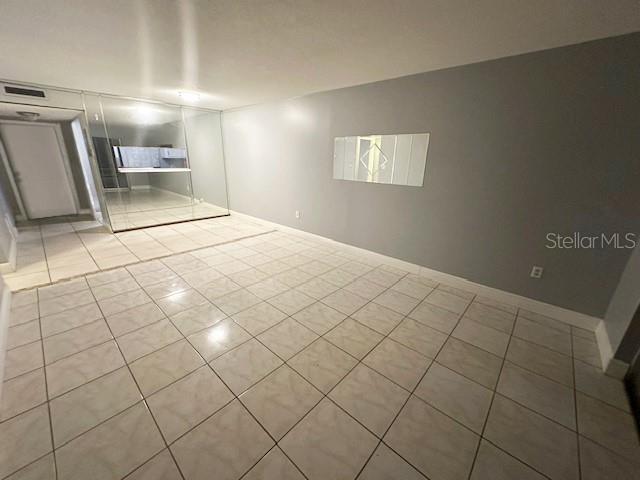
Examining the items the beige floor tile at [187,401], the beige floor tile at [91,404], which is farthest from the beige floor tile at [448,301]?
the beige floor tile at [91,404]

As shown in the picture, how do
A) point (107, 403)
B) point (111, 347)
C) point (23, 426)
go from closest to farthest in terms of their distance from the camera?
point (23, 426) < point (107, 403) < point (111, 347)

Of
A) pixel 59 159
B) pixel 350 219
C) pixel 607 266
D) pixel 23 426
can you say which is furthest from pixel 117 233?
pixel 607 266

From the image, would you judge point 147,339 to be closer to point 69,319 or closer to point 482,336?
point 69,319

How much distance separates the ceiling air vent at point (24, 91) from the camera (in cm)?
331

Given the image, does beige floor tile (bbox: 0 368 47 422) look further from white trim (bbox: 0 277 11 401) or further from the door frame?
the door frame

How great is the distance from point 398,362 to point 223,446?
4.06 feet

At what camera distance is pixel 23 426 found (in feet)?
4.26

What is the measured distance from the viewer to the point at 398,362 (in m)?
1.82

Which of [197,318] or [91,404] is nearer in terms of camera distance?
[91,404]

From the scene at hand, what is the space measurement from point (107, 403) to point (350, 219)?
3181 millimetres

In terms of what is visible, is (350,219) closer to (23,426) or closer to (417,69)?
(417,69)

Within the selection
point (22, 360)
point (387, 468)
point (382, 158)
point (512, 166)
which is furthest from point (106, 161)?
point (512, 166)

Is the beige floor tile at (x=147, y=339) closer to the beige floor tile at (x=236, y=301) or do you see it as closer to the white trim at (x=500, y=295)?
the beige floor tile at (x=236, y=301)

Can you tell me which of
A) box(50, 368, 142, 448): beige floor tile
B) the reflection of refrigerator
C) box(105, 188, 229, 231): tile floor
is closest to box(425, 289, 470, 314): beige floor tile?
box(50, 368, 142, 448): beige floor tile
